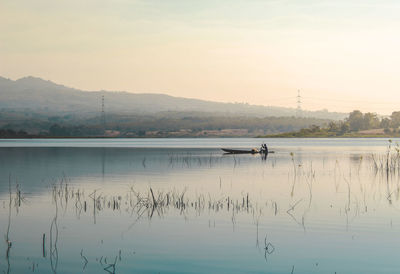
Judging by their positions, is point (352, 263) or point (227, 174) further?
point (227, 174)

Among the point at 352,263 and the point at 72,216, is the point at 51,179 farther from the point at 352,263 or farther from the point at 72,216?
the point at 352,263

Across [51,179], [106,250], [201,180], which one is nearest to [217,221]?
[106,250]

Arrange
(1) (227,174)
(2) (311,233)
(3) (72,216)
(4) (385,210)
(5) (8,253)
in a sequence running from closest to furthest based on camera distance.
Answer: (5) (8,253), (2) (311,233), (3) (72,216), (4) (385,210), (1) (227,174)

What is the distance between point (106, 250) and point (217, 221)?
Answer: 660 cm

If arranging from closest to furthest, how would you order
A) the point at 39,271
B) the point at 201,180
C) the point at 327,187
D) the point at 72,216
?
the point at 39,271, the point at 72,216, the point at 327,187, the point at 201,180

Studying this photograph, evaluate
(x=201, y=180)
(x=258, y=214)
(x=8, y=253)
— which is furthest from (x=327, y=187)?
(x=8, y=253)

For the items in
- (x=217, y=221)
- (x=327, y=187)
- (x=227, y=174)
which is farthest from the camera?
(x=227, y=174)

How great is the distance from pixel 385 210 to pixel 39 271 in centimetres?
1771

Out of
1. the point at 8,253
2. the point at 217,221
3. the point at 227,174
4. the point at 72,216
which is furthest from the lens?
the point at 227,174

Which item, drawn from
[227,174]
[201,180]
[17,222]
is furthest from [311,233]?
[227,174]

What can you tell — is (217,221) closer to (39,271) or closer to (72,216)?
(72,216)

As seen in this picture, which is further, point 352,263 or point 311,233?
point 311,233

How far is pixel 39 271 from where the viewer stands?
1636 centimetres

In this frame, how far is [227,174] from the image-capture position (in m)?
51.3
